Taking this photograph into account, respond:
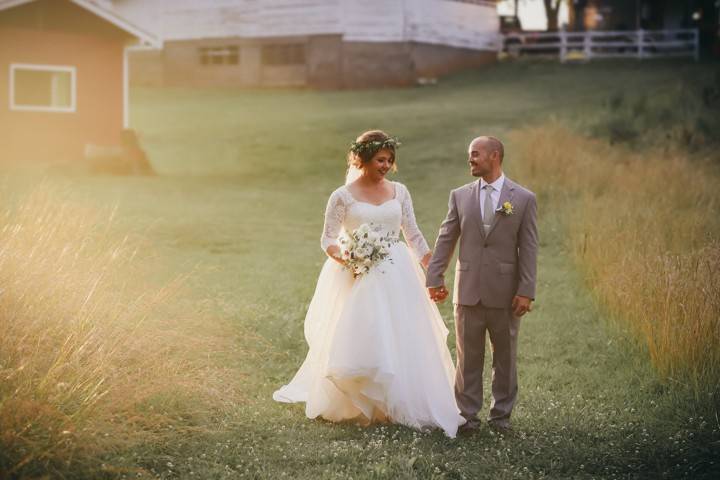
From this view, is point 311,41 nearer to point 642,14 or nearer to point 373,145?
point 642,14

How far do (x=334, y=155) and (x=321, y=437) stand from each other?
1755 centimetres

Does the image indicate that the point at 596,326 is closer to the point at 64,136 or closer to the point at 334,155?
the point at 334,155

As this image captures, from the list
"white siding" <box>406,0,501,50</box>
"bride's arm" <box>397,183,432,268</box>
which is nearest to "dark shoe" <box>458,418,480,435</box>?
"bride's arm" <box>397,183,432,268</box>

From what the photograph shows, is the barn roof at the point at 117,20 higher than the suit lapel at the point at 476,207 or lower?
higher

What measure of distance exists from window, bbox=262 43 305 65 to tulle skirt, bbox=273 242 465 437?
31876 millimetres

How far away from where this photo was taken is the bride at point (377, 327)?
6.14m

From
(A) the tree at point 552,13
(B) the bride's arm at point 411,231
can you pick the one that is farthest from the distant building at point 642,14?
(B) the bride's arm at point 411,231

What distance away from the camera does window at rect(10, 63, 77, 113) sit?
76.1 ft

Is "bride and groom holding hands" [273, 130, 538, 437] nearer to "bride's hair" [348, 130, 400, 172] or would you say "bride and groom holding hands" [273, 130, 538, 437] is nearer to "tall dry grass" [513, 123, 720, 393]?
"bride's hair" [348, 130, 400, 172]

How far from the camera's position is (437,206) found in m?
17.0

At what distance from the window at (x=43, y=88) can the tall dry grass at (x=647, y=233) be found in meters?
12.2

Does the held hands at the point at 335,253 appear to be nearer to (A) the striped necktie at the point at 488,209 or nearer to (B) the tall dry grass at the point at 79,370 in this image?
(A) the striped necktie at the point at 488,209

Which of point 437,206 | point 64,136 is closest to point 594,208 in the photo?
point 437,206

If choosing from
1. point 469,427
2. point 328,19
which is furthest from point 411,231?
point 328,19
